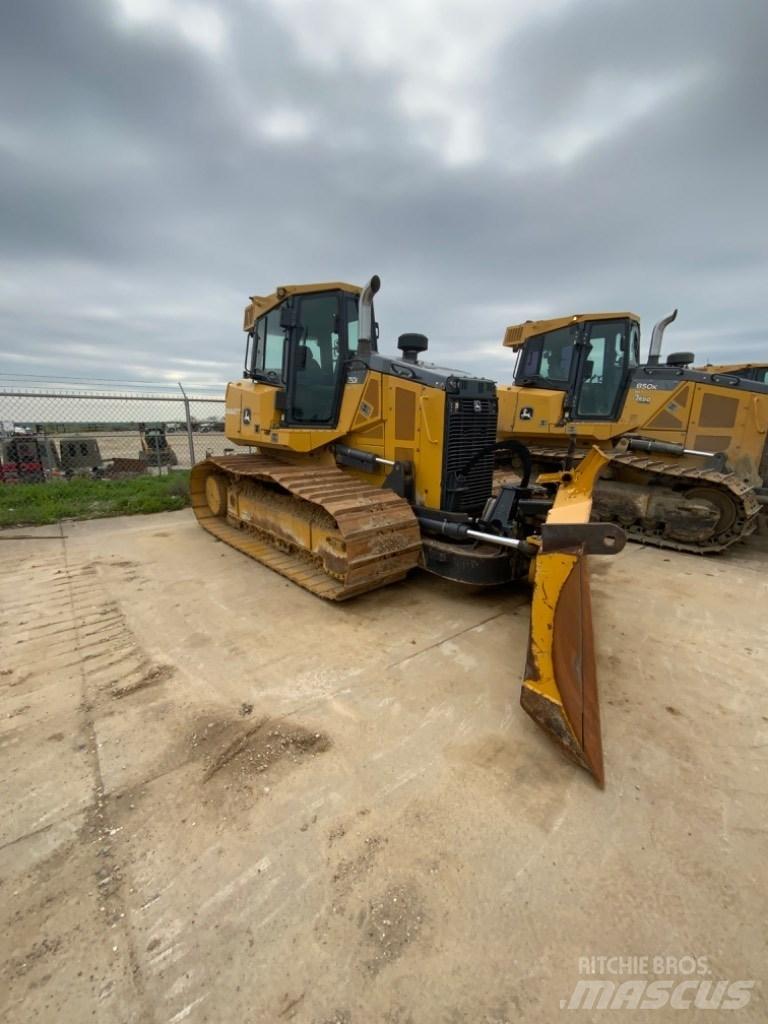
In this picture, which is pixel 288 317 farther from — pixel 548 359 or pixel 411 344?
pixel 548 359

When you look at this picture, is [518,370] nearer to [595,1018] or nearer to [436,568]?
[436,568]

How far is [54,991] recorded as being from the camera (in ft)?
4.40

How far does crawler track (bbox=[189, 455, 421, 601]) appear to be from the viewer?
3.80 m

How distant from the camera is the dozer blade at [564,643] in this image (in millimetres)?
2295

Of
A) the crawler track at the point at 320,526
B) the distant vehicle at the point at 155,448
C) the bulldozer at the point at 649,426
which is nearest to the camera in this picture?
the crawler track at the point at 320,526

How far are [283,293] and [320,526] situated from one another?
2749mm

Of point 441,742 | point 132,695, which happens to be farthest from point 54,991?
point 441,742

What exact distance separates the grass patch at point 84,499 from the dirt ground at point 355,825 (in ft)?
13.1

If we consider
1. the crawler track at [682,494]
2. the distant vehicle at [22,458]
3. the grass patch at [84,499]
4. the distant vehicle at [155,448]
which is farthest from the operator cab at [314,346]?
the distant vehicle at [22,458]

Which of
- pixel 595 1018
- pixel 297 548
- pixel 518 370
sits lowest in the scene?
pixel 595 1018

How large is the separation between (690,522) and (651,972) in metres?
5.88

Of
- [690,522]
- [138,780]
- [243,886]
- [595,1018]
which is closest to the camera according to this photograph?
[595,1018]

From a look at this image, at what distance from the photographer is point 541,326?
7.64 metres

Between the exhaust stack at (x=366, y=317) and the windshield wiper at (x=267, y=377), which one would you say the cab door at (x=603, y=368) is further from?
the windshield wiper at (x=267, y=377)
